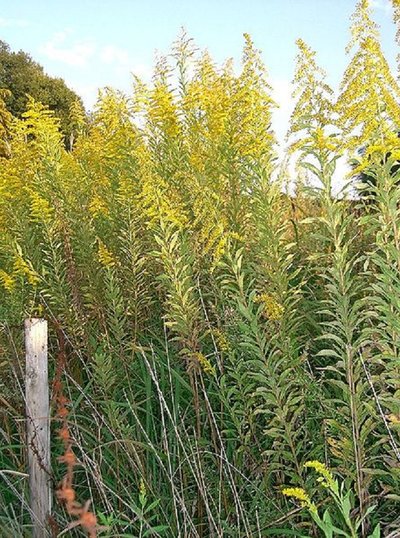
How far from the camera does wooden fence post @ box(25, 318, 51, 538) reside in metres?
3.08

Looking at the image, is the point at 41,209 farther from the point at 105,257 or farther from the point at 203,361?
the point at 203,361

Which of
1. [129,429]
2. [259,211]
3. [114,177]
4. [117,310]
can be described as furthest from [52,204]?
[259,211]

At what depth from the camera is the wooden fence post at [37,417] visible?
10.1 feet

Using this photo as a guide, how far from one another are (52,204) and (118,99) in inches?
28.3

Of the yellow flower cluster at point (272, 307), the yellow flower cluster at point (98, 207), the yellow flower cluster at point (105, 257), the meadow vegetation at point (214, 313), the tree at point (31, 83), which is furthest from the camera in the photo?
the tree at point (31, 83)

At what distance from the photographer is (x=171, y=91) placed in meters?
3.72

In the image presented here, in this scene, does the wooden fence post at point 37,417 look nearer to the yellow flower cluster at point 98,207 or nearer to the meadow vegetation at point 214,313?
the meadow vegetation at point 214,313

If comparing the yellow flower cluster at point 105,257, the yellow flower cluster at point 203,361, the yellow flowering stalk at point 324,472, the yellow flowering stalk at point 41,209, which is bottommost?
the yellow flowering stalk at point 324,472

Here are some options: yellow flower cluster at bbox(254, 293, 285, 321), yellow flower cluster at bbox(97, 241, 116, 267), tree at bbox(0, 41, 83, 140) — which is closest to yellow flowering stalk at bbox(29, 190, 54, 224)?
yellow flower cluster at bbox(97, 241, 116, 267)

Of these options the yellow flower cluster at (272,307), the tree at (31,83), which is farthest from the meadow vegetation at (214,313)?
Answer: the tree at (31,83)

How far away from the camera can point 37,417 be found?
3.14 metres

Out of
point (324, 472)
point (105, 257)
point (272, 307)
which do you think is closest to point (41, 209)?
point (105, 257)

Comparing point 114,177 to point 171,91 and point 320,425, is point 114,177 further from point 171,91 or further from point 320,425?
point 320,425

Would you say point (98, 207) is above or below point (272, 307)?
above
